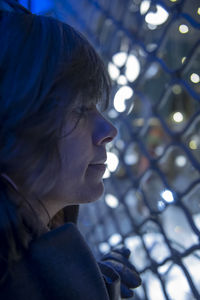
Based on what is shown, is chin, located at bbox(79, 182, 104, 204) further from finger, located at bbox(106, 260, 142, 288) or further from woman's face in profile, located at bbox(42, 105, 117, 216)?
finger, located at bbox(106, 260, 142, 288)

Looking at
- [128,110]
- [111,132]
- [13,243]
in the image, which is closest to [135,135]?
[128,110]

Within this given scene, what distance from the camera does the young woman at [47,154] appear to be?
271mm

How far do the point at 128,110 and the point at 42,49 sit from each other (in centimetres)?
38

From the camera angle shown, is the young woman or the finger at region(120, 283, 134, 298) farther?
the finger at region(120, 283, 134, 298)

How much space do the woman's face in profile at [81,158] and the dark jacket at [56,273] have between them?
0.14 ft

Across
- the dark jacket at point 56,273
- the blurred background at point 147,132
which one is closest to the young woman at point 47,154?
the dark jacket at point 56,273

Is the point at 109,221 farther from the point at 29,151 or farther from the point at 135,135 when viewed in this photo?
the point at 29,151

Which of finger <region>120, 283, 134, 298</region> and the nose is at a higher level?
the nose

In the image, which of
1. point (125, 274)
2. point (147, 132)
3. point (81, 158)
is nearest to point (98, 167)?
point (81, 158)

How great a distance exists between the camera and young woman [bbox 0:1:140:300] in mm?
271

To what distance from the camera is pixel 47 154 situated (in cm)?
31

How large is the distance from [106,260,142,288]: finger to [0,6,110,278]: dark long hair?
0.54ft

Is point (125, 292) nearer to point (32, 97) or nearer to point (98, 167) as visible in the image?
point (98, 167)

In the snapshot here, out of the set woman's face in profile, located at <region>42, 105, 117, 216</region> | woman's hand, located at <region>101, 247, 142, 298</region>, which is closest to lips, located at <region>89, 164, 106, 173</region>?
woman's face in profile, located at <region>42, 105, 117, 216</region>
